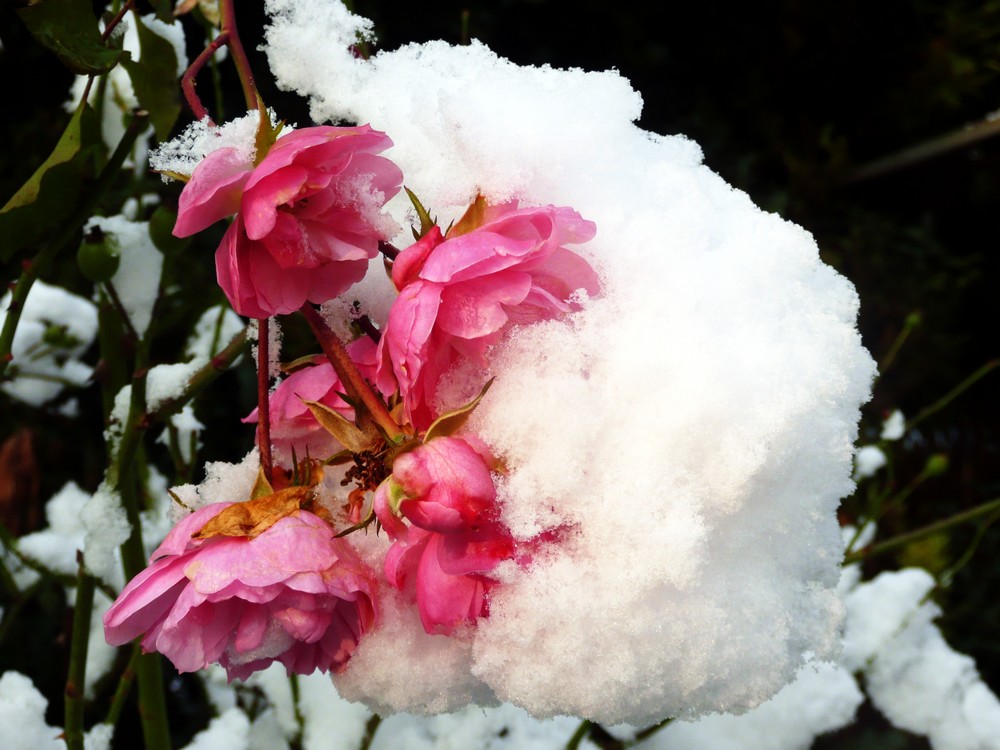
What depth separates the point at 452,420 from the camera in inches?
11.9

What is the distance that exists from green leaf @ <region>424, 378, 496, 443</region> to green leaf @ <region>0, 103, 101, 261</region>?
25 centimetres

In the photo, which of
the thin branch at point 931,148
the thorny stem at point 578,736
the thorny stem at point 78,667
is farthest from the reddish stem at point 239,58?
the thin branch at point 931,148

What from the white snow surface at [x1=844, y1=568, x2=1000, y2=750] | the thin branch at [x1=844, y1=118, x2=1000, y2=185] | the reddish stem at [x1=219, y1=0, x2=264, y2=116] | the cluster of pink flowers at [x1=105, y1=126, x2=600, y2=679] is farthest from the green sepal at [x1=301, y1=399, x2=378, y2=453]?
the thin branch at [x1=844, y1=118, x2=1000, y2=185]

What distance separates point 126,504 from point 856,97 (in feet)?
10.3

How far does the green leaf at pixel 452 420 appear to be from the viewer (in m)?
0.30

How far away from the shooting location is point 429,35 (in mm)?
1719

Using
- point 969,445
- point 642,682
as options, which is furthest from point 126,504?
point 969,445

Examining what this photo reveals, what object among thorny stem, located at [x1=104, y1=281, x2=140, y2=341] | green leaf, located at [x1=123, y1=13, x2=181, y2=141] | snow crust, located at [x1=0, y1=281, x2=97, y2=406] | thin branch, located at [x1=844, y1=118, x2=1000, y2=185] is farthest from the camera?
thin branch, located at [x1=844, y1=118, x2=1000, y2=185]

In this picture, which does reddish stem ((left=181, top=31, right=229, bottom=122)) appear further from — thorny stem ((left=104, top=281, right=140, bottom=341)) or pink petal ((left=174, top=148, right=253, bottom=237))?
thorny stem ((left=104, top=281, right=140, bottom=341))

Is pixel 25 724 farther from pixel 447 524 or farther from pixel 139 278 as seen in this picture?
pixel 447 524

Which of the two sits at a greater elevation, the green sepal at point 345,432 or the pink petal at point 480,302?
the pink petal at point 480,302

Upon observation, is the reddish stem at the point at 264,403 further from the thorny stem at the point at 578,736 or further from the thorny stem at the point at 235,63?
the thorny stem at the point at 578,736

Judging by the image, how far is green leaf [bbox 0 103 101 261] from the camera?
423 millimetres

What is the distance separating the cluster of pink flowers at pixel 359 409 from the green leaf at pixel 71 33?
0.44 feet
